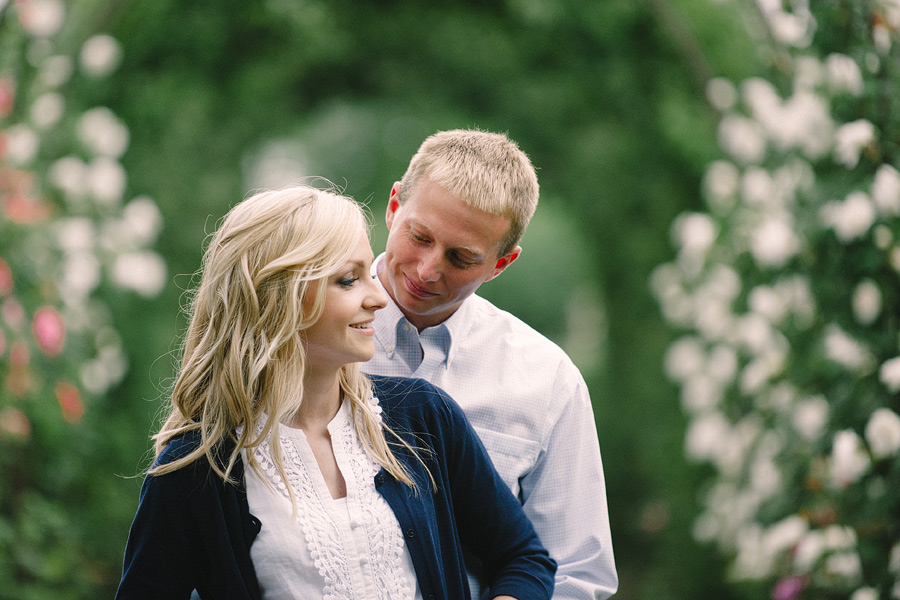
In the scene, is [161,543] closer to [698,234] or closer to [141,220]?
[141,220]

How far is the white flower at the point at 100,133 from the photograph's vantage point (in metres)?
3.44

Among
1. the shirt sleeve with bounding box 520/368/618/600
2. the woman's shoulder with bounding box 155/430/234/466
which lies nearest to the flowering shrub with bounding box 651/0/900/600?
the shirt sleeve with bounding box 520/368/618/600

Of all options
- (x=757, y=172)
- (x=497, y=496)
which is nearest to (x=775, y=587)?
(x=757, y=172)

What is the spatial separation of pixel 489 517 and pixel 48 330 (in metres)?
2.11

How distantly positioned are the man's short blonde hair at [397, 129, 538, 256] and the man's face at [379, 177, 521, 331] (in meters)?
0.02

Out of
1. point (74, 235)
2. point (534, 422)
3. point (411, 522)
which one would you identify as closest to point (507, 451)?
point (534, 422)

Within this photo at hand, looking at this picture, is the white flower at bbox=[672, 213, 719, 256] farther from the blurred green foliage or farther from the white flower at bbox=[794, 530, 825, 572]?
the white flower at bbox=[794, 530, 825, 572]

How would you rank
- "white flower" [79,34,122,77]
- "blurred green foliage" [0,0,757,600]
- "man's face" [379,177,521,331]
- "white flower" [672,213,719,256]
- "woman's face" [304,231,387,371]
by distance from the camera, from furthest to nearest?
"blurred green foliage" [0,0,757,600] → "white flower" [672,213,719,256] → "white flower" [79,34,122,77] → "man's face" [379,177,521,331] → "woman's face" [304,231,387,371]

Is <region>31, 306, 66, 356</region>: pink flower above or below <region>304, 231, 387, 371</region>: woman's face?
below

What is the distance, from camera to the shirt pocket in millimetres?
1734

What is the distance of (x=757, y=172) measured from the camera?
3.30 m

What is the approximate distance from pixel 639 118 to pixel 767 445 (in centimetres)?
177

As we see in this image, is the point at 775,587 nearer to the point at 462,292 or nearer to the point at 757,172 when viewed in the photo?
the point at 757,172

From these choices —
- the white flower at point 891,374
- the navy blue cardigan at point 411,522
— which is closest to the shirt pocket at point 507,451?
the navy blue cardigan at point 411,522
